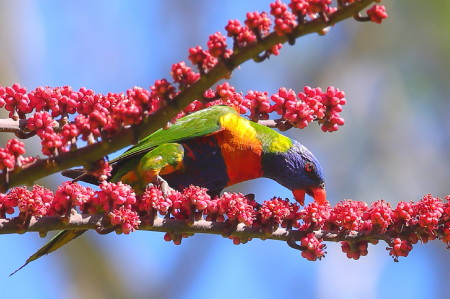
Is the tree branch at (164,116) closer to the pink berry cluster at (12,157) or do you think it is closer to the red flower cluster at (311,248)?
the pink berry cluster at (12,157)

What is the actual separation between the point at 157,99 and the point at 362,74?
7.29m

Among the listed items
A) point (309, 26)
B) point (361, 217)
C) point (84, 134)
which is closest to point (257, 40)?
point (309, 26)

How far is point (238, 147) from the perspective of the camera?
3412 millimetres

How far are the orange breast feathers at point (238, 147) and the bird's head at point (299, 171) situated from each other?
12 centimetres

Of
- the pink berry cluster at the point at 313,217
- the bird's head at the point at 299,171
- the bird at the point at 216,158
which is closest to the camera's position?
the pink berry cluster at the point at 313,217

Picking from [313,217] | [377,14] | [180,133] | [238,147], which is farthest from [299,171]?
[377,14]

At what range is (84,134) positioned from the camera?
168cm

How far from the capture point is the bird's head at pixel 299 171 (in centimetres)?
357

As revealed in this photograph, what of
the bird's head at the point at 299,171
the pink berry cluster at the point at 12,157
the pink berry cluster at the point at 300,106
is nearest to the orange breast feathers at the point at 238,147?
the bird's head at the point at 299,171

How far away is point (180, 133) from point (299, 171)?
0.65 meters

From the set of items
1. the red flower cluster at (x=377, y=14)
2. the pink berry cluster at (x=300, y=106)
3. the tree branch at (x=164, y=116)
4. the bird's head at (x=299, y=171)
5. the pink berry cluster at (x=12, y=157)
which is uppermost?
the bird's head at (x=299, y=171)

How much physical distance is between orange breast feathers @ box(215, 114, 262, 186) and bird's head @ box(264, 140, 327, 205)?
0.40 ft

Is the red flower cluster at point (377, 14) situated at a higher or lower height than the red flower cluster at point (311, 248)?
higher

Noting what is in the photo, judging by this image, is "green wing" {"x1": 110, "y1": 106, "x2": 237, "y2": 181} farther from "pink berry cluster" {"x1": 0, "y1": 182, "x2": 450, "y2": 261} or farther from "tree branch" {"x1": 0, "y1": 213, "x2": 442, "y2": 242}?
"tree branch" {"x1": 0, "y1": 213, "x2": 442, "y2": 242}
